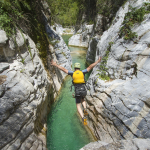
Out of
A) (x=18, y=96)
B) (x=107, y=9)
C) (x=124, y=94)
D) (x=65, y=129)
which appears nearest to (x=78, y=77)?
(x=124, y=94)

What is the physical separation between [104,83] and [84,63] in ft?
29.9

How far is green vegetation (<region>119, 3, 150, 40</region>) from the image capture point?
5.40 metres

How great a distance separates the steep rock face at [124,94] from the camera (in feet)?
12.0

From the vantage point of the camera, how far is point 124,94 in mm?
4148

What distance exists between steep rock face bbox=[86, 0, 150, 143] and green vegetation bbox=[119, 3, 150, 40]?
22cm

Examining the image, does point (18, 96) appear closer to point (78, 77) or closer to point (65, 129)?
point (78, 77)

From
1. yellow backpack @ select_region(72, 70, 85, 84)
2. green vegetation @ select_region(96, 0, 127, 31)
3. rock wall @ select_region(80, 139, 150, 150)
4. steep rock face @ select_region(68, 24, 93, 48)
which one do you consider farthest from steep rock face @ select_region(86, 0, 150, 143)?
steep rock face @ select_region(68, 24, 93, 48)

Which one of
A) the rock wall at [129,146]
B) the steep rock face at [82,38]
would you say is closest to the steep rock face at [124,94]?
the rock wall at [129,146]

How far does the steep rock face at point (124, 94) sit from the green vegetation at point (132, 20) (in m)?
0.22

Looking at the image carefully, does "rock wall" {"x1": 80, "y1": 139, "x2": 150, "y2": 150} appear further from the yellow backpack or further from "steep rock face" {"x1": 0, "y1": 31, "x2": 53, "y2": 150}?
the yellow backpack

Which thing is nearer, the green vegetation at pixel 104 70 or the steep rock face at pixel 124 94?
the steep rock face at pixel 124 94

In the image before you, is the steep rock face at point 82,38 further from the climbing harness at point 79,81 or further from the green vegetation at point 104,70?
the climbing harness at point 79,81

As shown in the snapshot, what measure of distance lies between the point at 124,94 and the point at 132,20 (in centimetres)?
417

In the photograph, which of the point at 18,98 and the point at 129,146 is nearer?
the point at 129,146
